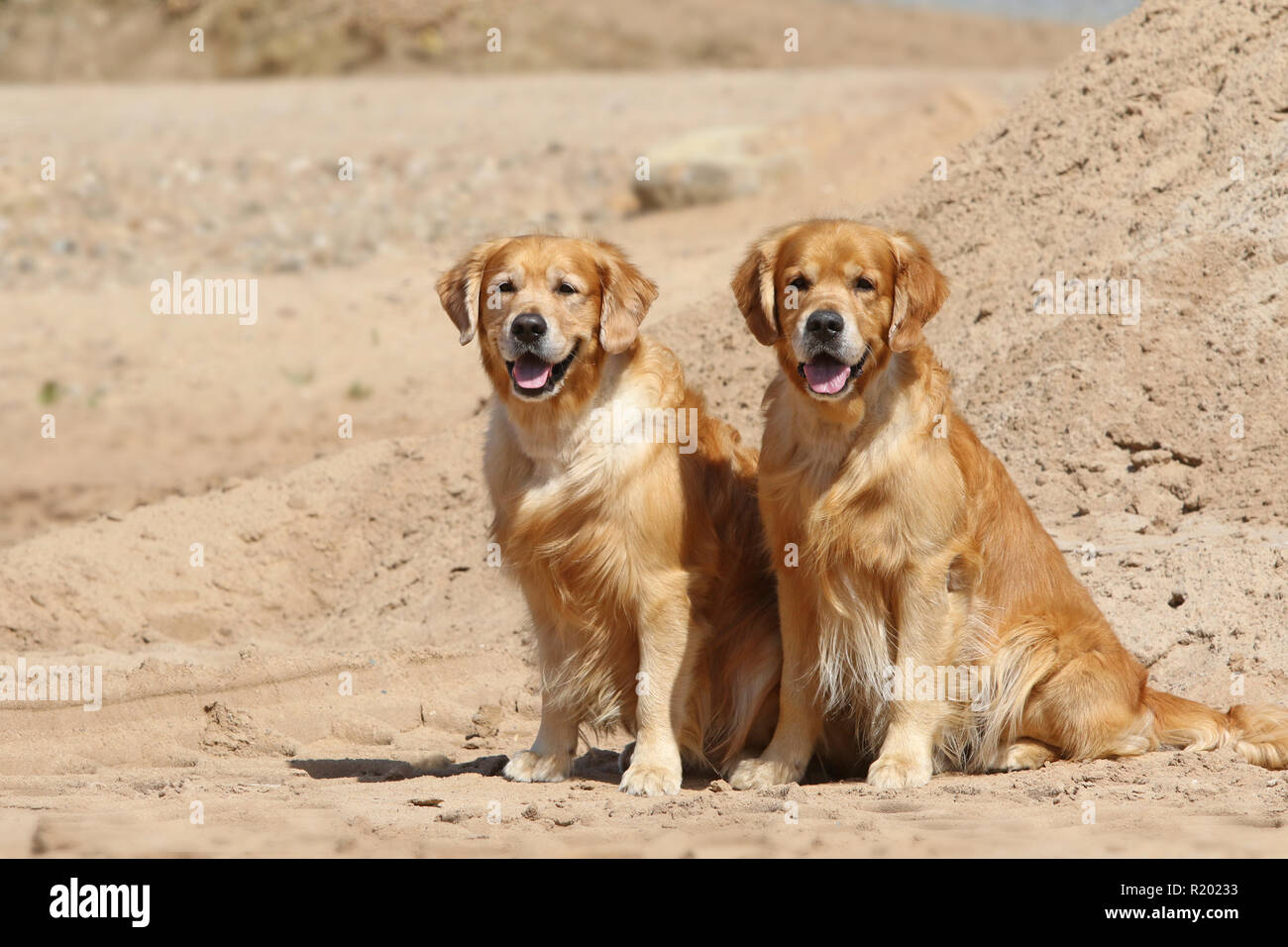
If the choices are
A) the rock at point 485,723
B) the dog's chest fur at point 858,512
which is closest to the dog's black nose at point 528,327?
the dog's chest fur at point 858,512

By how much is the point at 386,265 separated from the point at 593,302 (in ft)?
34.0

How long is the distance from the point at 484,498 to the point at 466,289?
342cm

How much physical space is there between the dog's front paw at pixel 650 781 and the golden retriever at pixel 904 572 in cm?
28

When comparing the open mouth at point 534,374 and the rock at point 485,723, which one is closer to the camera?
the open mouth at point 534,374

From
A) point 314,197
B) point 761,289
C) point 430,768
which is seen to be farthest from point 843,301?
point 314,197

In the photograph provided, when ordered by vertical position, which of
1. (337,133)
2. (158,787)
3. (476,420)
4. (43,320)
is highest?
(337,133)

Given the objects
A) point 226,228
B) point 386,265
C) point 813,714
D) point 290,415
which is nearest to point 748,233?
point 386,265

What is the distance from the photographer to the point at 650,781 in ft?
18.2

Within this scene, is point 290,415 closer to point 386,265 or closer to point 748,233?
point 386,265

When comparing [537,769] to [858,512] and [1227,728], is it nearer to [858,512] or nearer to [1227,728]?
[858,512]

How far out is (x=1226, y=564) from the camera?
22.4ft

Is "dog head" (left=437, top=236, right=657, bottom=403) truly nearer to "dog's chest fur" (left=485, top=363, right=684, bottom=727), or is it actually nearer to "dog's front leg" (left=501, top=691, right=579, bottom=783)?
"dog's chest fur" (left=485, top=363, right=684, bottom=727)

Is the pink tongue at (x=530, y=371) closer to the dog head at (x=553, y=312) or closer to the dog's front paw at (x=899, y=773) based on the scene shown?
the dog head at (x=553, y=312)

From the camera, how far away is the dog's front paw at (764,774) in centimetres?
566
